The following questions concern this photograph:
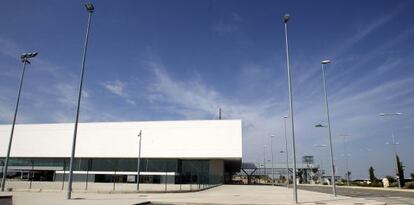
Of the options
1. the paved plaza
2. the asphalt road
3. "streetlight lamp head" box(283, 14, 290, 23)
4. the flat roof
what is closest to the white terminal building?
the flat roof

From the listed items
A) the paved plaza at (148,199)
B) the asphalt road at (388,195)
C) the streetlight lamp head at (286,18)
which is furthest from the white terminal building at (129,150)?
the streetlight lamp head at (286,18)

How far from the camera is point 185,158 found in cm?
7012

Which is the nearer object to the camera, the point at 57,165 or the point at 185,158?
the point at 185,158

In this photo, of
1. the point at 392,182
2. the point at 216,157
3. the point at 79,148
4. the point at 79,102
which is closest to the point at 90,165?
the point at 79,148

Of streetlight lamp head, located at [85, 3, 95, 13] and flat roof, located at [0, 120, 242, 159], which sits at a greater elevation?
streetlight lamp head, located at [85, 3, 95, 13]

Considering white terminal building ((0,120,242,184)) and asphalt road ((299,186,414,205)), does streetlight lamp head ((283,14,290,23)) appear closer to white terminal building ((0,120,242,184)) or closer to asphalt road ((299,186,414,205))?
asphalt road ((299,186,414,205))

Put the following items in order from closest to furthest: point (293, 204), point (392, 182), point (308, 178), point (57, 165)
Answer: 1. point (293, 204)
2. point (392, 182)
3. point (57, 165)
4. point (308, 178)

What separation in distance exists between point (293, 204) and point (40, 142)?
228ft

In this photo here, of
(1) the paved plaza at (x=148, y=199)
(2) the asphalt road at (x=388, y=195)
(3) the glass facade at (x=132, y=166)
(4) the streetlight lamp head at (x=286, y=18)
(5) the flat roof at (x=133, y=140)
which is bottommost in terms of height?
(1) the paved plaza at (x=148, y=199)

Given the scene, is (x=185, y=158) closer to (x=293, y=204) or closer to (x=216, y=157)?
(x=216, y=157)

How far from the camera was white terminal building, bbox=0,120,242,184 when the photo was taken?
67.9 m

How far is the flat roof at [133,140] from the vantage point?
2660 inches

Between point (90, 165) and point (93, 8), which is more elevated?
point (93, 8)

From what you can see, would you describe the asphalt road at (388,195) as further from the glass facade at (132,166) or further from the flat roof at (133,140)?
the glass facade at (132,166)
